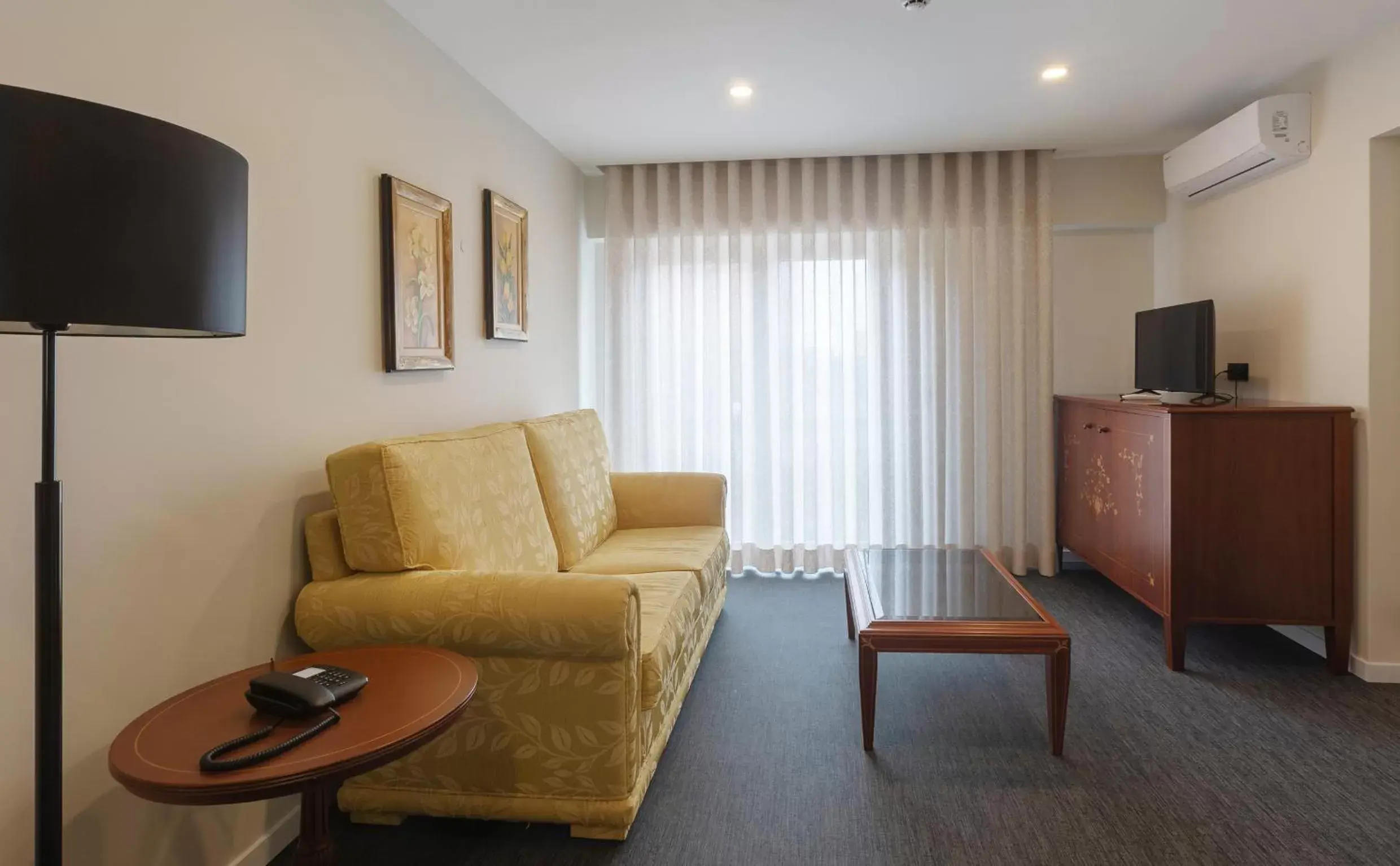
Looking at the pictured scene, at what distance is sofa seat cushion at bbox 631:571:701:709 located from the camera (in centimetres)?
214

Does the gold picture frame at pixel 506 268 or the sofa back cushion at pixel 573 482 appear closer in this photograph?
the sofa back cushion at pixel 573 482

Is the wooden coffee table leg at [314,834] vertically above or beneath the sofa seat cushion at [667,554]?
beneath

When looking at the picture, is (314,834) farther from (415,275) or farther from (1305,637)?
(1305,637)

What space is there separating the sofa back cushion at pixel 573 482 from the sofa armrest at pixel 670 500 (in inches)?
2.8

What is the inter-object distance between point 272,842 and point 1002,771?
1982 mm

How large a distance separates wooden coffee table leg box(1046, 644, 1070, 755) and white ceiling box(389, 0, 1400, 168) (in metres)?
2.08

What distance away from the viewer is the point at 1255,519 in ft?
10.3

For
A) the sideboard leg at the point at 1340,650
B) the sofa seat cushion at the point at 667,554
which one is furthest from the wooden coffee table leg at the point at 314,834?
the sideboard leg at the point at 1340,650

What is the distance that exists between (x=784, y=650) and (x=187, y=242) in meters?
2.83

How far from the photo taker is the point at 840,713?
2814 mm

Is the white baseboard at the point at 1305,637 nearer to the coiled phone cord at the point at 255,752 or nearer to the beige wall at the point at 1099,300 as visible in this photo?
the beige wall at the point at 1099,300

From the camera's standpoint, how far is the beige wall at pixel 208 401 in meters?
1.46

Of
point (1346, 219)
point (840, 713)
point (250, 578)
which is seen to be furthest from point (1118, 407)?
point (250, 578)

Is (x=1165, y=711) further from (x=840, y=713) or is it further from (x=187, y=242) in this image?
(x=187, y=242)
